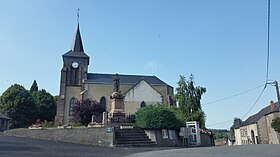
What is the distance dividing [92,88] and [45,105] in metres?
16.0

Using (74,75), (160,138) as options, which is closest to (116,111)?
(160,138)

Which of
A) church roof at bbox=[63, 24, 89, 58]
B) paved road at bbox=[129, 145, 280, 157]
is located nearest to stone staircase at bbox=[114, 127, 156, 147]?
paved road at bbox=[129, 145, 280, 157]

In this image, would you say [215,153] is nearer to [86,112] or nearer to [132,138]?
[132,138]

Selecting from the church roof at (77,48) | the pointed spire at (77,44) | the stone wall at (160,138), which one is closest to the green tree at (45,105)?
the church roof at (77,48)

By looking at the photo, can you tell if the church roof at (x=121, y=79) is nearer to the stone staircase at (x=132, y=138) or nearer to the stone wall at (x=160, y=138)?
the stone staircase at (x=132, y=138)

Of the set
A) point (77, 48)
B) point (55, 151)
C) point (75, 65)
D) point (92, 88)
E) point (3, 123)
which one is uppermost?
point (77, 48)

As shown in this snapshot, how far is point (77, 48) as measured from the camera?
49125mm

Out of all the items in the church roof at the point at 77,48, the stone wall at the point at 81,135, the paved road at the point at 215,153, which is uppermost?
the church roof at the point at 77,48

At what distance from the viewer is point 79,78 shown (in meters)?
45.8

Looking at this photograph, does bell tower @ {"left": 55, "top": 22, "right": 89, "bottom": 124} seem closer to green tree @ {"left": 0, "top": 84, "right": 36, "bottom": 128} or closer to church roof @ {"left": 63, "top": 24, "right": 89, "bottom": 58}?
church roof @ {"left": 63, "top": 24, "right": 89, "bottom": 58}

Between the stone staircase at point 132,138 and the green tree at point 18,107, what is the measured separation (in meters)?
36.6

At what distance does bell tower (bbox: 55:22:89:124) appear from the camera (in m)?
42.9

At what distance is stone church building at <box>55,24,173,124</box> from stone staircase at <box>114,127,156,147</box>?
23.2 m

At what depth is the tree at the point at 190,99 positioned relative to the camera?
106 feet
